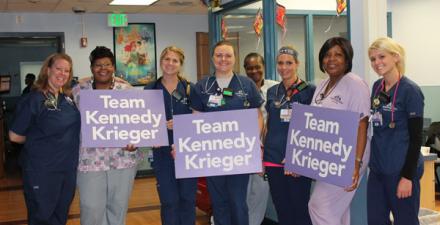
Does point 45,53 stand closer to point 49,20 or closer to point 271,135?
point 49,20

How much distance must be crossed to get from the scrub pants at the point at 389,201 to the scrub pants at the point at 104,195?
5.21 feet

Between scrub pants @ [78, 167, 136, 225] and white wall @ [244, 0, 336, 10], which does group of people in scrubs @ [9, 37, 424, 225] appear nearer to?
scrub pants @ [78, 167, 136, 225]

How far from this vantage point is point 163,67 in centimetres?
346

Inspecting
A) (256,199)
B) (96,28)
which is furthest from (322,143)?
(96,28)

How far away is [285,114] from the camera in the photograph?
330 cm

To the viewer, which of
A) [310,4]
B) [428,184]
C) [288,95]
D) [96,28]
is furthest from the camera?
[96,28]

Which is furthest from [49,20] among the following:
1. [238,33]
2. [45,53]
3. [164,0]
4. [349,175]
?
[349,175]

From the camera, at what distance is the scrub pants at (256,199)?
416 cm

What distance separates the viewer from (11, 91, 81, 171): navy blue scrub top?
10.6 feet

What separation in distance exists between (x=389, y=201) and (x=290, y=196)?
0.67 metres

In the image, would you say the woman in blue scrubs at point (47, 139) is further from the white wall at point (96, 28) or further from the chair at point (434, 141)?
the white wall at point (96, 28)

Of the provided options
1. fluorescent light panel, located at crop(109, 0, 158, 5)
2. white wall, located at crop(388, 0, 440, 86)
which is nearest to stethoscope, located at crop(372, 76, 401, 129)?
white wall, located at crop(388, 0, 440, 86)

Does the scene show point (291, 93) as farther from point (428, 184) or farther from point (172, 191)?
point (428, 184)

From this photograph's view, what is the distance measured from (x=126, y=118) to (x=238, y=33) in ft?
8.44
